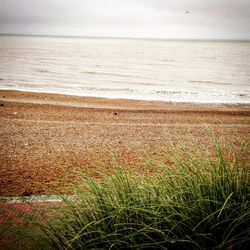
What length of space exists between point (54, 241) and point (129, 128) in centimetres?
838

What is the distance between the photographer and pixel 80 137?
9.42m

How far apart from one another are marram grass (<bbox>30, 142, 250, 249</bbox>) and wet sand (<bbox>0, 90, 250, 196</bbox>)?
0.40 meters

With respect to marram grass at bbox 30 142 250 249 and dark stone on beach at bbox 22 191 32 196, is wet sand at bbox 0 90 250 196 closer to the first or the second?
dark stone on beach at bbox 22 191 32 196

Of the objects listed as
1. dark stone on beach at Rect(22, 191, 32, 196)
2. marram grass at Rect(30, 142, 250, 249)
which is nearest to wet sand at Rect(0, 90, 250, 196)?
dark stone on beach at Rect(22, 191, 32, 196)

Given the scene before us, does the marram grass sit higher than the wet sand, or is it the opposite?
the marram grass

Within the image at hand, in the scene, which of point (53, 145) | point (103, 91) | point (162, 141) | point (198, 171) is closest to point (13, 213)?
point (198, 171)

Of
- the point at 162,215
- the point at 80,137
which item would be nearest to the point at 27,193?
the point at 162,215

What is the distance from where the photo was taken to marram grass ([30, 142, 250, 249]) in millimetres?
2414

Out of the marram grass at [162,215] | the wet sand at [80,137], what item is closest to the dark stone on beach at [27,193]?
the wet sand at [80,137]

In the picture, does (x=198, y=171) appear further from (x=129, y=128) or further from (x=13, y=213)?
(x=129, y=128)

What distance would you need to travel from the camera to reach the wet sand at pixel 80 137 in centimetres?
602

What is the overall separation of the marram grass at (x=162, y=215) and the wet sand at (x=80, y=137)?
0.40 metres

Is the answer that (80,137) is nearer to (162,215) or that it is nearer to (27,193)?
(27,193)

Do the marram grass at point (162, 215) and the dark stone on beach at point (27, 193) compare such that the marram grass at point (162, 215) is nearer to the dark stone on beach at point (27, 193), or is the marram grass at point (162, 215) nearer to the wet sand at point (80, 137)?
the wet sand at point (80, 137)
